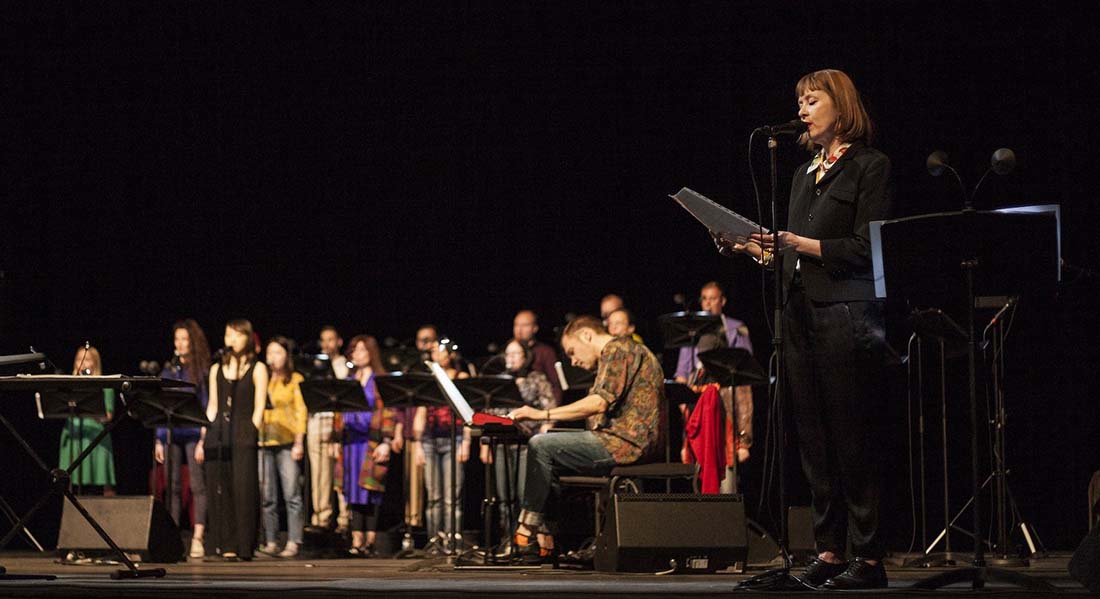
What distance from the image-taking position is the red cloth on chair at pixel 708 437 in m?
7.48

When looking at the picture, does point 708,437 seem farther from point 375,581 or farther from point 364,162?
point 364,162

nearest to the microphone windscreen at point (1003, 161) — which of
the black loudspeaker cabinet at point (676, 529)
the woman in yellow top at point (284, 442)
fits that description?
the black loudspeaker cabinet at point (676, 529)

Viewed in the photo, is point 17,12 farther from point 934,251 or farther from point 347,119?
point 934,251

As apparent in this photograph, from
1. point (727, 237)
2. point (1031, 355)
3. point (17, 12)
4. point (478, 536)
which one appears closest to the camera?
point (727, 237)

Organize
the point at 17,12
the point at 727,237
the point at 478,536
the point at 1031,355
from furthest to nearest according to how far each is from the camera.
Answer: the point at 17,12, the point at 478,536, the point at 1031,355, the point at 727,237

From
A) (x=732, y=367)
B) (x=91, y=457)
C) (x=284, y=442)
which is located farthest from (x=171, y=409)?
(x=732, y=367)

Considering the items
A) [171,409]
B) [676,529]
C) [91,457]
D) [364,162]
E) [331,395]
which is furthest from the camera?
[364,162]

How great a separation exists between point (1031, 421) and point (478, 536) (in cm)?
397

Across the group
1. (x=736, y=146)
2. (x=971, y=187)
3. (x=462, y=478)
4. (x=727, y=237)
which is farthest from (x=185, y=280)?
(x=727, y=237)

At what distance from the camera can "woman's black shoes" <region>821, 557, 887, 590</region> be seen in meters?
4.05

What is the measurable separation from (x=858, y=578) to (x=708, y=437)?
342 centimetres

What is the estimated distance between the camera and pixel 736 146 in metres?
9.90

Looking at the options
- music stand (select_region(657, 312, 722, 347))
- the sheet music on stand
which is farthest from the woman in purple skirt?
the sheet music on stand

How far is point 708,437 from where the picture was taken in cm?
748
